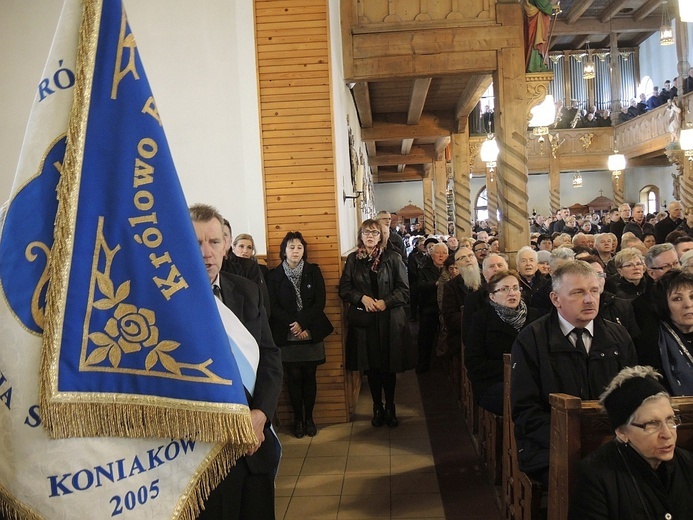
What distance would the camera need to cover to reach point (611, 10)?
64.6 ft

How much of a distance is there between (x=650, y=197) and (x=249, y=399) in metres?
26.6

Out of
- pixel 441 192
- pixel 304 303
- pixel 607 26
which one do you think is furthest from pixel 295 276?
pixel 607 26

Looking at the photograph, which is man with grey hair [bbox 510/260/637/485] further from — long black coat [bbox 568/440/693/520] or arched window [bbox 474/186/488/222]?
arched window [bbox 474/186/488/222]

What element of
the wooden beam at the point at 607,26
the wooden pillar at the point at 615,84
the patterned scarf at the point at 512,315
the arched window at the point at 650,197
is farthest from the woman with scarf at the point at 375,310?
the arched window at the point at 650,197

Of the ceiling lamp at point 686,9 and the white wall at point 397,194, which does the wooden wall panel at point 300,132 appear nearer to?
the ceiling lamp at point 686,9

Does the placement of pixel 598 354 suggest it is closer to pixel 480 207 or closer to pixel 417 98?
pixel 417 98

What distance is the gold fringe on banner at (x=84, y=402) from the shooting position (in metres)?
1.54

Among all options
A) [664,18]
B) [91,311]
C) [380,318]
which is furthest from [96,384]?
[664,18]

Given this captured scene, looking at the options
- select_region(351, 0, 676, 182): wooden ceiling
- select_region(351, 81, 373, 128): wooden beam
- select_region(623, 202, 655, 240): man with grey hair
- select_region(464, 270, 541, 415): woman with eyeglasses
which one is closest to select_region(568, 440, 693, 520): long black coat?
select_region(464, 270, 541, 415): woman with eyeglasses

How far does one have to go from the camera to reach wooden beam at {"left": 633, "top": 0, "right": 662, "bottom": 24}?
63.3 feet

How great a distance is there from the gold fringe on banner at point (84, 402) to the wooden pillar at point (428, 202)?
21.3 meters

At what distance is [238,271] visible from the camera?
175 inches

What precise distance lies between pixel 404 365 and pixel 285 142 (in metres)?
2.20

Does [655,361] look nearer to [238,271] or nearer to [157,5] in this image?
[238,271]
